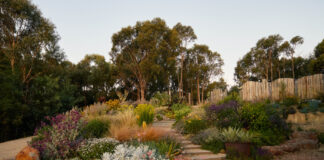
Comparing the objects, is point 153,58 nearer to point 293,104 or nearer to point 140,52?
point 140,52

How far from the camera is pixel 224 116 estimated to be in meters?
7.59

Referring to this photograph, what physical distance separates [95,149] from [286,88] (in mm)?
13756

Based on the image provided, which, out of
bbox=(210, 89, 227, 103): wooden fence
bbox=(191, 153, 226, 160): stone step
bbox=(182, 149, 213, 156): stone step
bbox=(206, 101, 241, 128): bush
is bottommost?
bbox=(191, 153, 226, 160): stone step

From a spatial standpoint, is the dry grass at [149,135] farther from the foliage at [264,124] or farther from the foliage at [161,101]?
the foliage at [161,101]

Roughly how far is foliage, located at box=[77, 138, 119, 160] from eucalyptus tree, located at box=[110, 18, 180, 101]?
1743cm

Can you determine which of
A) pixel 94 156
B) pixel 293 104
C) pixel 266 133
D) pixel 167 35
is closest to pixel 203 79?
pixel 167 35

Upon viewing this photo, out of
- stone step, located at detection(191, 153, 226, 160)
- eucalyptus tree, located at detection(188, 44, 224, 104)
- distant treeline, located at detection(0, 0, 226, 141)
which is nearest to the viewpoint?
stone step, located at detection(191, 153, 226, 160)

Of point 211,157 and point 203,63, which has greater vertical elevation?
point 203,63

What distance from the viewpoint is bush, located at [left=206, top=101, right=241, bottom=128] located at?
7.07 metres

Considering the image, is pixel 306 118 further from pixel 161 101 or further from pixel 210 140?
pixel 161 101

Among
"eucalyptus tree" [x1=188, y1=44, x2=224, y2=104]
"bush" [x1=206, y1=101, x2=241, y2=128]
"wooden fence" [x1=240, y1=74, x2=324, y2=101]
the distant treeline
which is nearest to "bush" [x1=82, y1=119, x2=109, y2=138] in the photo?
"bush" [x1=206, y1=101, x2=241, y2=128]

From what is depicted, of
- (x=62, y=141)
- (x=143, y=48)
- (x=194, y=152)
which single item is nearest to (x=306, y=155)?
(x=194, y=152)

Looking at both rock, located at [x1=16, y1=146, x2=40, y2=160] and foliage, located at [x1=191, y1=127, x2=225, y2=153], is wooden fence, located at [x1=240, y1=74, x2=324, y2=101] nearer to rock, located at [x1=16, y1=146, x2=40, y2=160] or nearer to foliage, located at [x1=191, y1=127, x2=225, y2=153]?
foliage, located at [x1=191, y1=127, x2=225, y2=153]

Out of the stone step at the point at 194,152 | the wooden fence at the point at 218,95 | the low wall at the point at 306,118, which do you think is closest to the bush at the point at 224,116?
the stone step at the point at 194,152
